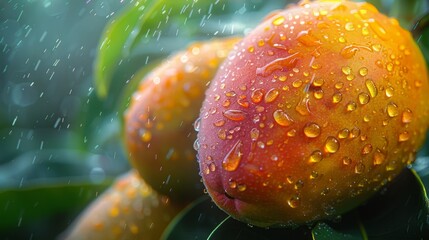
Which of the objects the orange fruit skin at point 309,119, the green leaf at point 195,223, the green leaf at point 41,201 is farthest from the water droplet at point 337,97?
→ the green leaf at point 41,201

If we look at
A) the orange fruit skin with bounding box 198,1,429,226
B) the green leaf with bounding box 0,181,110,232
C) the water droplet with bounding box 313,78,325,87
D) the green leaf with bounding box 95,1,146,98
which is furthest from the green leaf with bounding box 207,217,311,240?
the green leaf with bounding box 0,181,110,232

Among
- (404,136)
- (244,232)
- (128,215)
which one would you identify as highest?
(404,136)

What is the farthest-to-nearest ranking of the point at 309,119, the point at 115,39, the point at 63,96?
1. the point at 63,96
2. the point at 115,39
3. the point at 309,119

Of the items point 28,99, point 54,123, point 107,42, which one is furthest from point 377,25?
point 28,99

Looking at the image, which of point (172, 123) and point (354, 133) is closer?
point (354, 133)

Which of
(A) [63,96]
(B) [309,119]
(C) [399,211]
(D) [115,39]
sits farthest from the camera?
(A) [63,96]

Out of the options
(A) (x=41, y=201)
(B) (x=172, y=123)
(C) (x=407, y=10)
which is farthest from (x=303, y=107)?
(A) (x=41, y=201)

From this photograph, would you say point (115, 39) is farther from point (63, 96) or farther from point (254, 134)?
point (63, 96)
